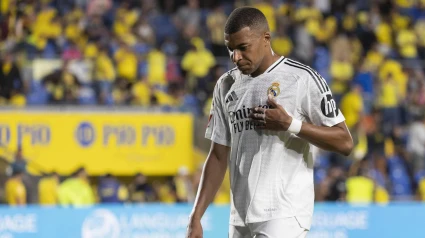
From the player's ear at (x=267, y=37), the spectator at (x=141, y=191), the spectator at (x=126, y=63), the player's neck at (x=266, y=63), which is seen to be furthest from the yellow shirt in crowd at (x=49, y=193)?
the player's ear at (x=267, y=37)

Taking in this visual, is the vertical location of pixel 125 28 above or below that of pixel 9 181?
above

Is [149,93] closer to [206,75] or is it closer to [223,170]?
[206,75]

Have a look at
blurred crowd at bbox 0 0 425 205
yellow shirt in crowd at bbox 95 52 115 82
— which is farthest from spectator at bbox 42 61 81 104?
yellow shirt in crowd at bbox 95 52 115 82

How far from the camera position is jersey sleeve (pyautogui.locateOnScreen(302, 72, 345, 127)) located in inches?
155

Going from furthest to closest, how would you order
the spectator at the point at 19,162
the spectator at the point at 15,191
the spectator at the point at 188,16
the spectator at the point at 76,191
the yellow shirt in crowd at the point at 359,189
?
the spectator at the point at 188,16, the yellow shirt in crowd at the point at 359,189, the spectator at the point at 19,162, the spectator at the point at 76,191, the spectator at the point at 15,191

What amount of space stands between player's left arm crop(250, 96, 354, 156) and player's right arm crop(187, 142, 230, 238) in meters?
0.46

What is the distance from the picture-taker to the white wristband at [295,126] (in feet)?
12.4

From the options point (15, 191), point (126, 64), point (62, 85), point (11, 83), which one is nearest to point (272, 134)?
point (15, 191)

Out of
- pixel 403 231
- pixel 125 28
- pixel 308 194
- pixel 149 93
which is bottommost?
pixel 403 231

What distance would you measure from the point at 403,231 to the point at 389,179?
416 centimetres

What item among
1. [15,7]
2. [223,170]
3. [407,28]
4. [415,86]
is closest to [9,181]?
[15,7]

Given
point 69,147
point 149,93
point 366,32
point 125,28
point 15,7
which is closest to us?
point 69,147

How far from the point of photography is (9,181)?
11.5 metres

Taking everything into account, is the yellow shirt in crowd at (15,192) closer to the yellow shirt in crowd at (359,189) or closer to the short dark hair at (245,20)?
the yellow shirt in crowd at (359,189)
